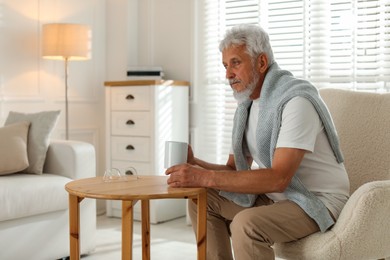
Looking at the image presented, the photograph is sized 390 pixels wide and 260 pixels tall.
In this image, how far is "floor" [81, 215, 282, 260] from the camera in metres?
3.30

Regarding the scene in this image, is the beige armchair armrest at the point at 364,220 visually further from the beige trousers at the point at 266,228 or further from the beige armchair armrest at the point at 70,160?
the beige armchair armrest at the point at 70,160

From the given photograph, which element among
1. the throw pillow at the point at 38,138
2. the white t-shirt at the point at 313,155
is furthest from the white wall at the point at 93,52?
the white t-shirt at the point at 313,155

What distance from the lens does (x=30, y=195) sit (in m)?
2.89

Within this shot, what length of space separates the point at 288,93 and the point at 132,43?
2.67m

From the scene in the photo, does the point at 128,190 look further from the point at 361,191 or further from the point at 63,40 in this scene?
the point at 63,40

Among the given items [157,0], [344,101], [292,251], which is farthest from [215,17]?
[292,251]

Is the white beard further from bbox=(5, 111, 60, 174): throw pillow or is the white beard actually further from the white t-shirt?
bbox=(5, 111, 60, 174): throw pillow

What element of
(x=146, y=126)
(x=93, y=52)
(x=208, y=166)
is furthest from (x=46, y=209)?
(x=93, y=52)

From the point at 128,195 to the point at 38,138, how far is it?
4.73ft

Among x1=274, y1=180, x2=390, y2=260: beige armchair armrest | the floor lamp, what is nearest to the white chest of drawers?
the floor lamp

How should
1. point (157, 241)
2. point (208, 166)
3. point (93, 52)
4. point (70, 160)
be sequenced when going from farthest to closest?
1. point (93, 52)
2. point (157, 241)
3. point (70, 160)
4. point (208, 166)

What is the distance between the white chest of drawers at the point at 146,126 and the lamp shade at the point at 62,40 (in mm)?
427

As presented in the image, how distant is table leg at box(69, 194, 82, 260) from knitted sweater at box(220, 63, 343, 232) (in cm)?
56

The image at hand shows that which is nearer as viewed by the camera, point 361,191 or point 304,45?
point 361,191
